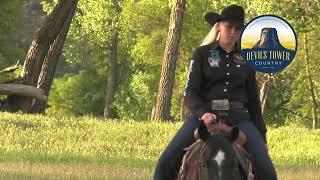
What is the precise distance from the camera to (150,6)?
57.7 meters

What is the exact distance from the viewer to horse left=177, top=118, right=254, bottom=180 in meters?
6.84

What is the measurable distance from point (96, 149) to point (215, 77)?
13.5m

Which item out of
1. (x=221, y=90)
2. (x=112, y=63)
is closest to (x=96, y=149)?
(x=221, y=90)

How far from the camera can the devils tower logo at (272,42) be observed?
15.3 metres

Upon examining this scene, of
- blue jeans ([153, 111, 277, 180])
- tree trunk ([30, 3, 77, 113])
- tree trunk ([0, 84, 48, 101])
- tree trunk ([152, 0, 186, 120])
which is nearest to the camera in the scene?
blue jeans ([153, 111, 277, 180])

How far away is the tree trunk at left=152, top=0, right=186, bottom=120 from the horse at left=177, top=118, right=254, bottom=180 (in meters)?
24.2

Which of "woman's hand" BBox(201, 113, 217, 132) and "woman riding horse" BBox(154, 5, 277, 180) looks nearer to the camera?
"woman's hand" BBox(201, 113, 217, 132)

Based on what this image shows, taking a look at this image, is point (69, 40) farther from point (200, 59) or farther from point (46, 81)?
point (200, 59)

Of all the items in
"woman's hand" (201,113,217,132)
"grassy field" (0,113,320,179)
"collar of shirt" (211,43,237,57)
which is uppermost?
"collar of shirt" (211,43,237,57)

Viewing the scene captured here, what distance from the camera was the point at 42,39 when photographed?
103 ft

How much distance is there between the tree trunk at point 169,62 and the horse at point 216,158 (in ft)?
79.4

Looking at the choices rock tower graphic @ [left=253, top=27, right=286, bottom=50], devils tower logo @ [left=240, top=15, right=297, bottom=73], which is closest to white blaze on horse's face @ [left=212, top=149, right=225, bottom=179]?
devils tower logo @ [left=240, top=15, right=297, bottom=73]

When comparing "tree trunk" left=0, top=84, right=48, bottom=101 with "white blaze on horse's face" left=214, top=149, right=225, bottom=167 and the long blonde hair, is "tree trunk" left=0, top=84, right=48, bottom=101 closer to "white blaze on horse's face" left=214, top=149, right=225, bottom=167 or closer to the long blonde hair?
the long blonde hair

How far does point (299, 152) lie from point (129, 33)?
1777 inches
